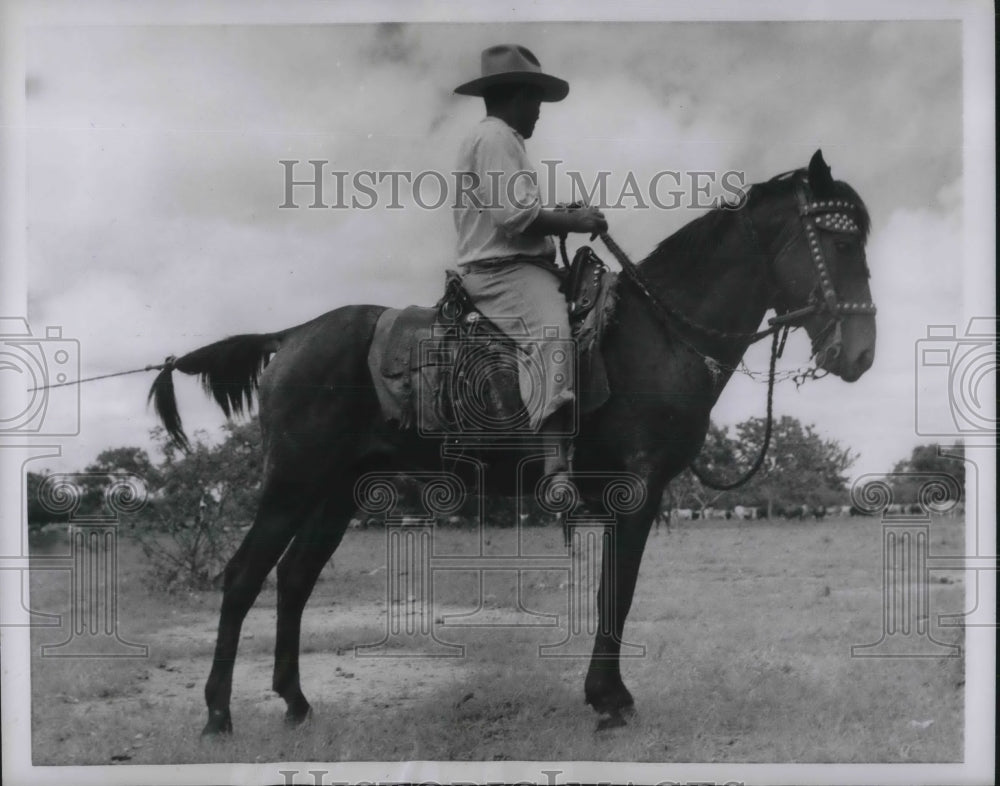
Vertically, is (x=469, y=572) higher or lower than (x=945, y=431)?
lower

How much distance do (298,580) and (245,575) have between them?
0.86 ft

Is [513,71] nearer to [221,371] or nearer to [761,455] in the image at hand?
[221,371]

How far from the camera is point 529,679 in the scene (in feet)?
14.4

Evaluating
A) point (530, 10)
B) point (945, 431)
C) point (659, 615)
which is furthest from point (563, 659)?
point (530, 10)

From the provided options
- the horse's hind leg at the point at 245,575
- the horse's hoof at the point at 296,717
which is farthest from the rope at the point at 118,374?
the horse's hoof at the point at 296,717

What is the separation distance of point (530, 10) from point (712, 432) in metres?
2.21

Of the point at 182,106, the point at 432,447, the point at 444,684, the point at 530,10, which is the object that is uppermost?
the point at 530,10

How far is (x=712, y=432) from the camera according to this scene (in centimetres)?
453

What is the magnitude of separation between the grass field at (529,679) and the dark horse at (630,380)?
0.16 meters

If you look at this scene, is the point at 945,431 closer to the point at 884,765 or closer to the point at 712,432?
the point at 712,432

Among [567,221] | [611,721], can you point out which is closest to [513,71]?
[567,221]

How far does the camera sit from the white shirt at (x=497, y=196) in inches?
162

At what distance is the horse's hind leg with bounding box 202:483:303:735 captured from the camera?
427 cm

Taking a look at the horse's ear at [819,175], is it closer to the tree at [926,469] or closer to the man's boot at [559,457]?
the tree at [926,469]
